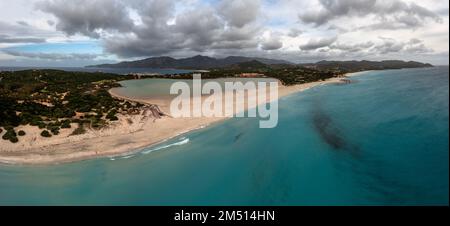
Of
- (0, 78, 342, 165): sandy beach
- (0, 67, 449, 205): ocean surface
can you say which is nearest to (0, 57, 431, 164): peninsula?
(0, 78, 342, 165): sandy beach

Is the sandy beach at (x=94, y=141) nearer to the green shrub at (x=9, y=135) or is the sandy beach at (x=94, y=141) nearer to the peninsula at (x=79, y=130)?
the peninsula at (x=79, y=130)

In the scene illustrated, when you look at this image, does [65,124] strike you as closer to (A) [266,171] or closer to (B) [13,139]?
(B) [13,139]

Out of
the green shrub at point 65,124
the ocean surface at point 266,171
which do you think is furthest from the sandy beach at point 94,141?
the ocean surface at point 266,171

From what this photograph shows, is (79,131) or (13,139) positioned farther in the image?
(79,131)

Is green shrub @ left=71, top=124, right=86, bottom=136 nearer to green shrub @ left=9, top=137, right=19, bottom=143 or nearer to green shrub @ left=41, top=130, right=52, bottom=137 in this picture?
green shrub @ left=41, top=130, right=52, bottom=137

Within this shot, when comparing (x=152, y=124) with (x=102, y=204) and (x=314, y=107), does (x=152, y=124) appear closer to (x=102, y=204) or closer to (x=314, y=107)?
(x=102, y=204)

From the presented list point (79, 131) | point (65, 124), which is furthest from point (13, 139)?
point (79, 131)
